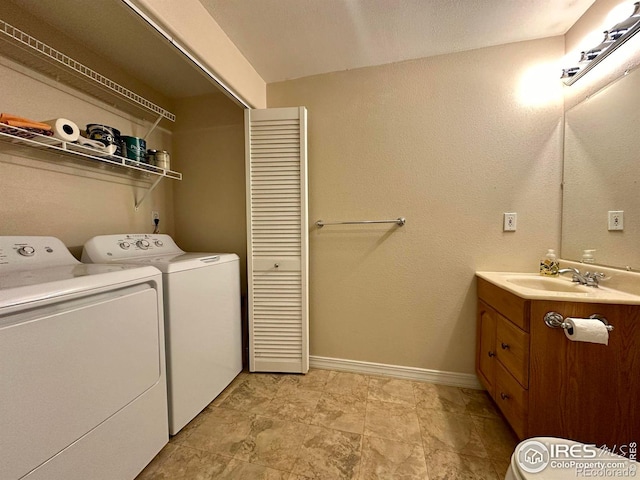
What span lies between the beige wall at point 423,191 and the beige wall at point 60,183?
1.18m

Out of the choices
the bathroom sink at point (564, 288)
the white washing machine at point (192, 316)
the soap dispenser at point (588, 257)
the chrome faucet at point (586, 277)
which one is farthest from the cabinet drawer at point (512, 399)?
the white washing machine at point (192, 316)

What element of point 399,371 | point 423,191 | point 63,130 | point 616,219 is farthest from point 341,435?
point 63,130

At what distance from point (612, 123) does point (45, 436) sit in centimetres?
263

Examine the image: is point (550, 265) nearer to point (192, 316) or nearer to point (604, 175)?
point (604, 175)

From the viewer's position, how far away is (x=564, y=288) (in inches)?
48.9

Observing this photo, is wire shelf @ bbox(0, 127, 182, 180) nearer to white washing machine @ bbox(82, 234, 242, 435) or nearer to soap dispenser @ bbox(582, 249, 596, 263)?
white washing machine @ bbox(82, 234, 242, 435)

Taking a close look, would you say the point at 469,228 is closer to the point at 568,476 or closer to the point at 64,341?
the point at 568,476

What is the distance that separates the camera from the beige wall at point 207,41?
96 cm

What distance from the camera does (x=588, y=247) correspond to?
1.28m

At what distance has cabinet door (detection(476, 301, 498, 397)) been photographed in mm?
1312

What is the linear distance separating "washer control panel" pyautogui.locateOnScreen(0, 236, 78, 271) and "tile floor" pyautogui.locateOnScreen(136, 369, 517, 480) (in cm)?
105
